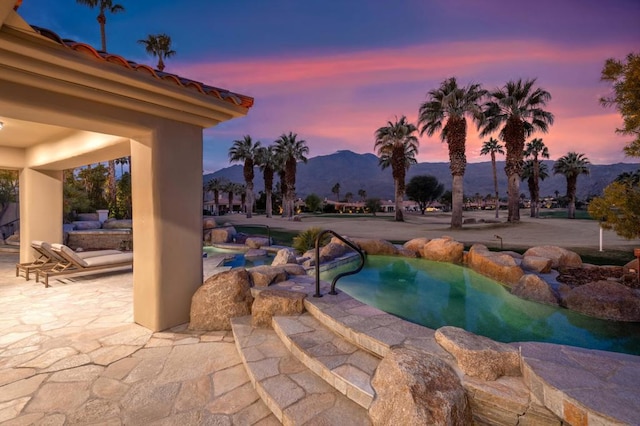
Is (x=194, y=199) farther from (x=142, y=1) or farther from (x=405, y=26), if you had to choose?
(x=142, y=1)

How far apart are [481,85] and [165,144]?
23.6 m

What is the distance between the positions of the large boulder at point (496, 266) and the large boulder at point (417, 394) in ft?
21.9

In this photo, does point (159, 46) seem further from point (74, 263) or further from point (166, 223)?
point (166, 223)

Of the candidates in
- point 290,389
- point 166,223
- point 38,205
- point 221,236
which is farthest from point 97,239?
point 290,389

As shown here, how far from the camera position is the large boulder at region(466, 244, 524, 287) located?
7680mm

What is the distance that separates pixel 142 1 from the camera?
1306 centimetres

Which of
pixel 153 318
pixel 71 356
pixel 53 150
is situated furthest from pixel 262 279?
pixel 53 150

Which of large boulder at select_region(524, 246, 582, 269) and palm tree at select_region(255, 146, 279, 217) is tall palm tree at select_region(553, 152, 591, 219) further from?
palm tree at select_region(255, 146, 279, 217)

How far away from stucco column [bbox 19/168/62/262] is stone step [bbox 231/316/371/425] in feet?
25.9

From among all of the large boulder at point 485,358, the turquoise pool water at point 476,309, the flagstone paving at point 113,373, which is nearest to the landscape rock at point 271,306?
the flagstone paving at point 113,373

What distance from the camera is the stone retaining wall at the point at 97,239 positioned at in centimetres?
1183

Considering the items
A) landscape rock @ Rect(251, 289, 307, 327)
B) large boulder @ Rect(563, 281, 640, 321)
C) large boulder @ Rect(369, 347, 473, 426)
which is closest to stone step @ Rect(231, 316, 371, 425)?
large boulder @ Rect(369, 347, 473, 426)

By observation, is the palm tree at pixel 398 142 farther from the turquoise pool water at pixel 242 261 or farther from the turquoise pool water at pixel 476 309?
the turquoise pool water at pixel 476 309

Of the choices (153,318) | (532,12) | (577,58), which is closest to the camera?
(153,318)
